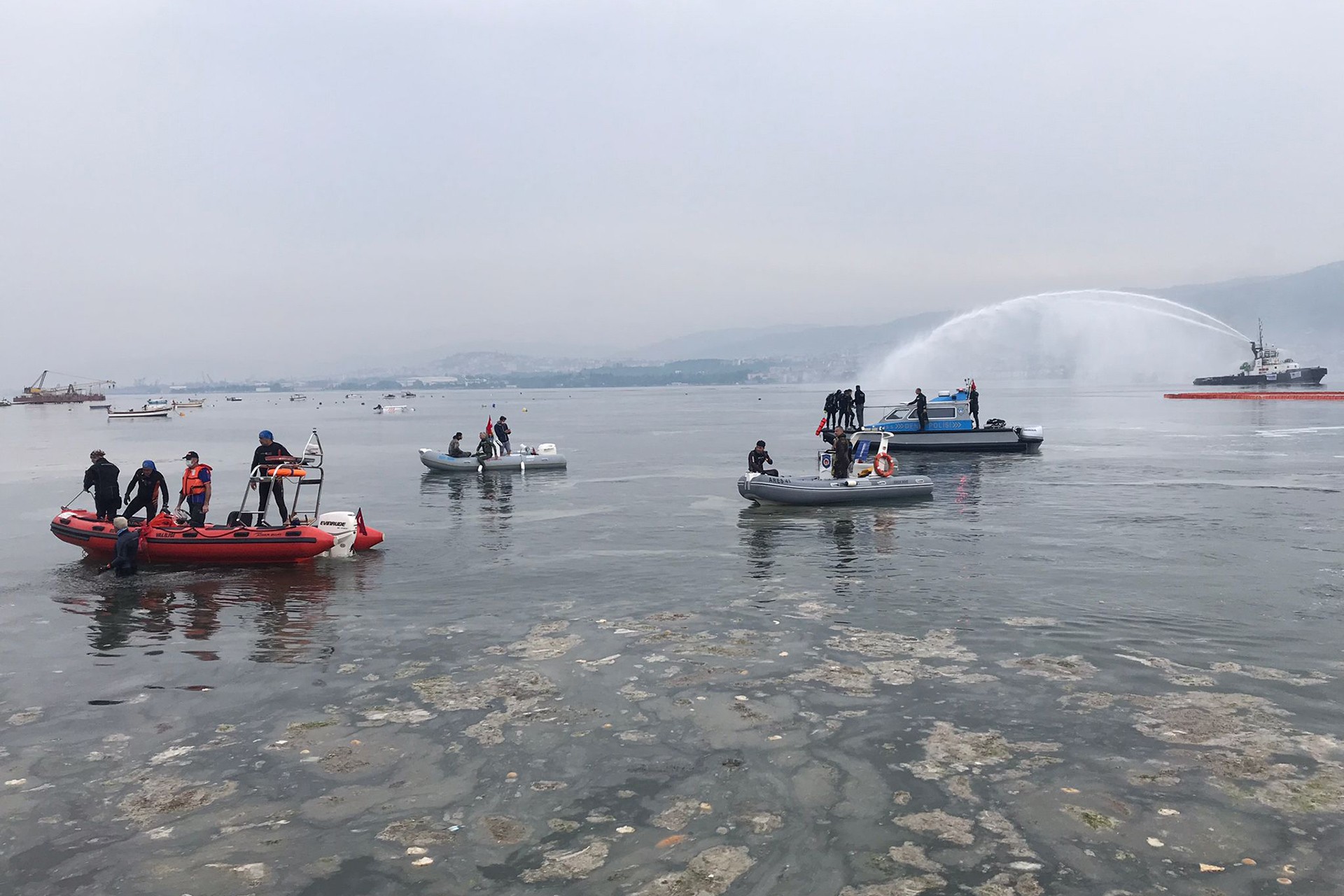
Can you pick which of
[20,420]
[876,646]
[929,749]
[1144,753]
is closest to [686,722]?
[929,749]

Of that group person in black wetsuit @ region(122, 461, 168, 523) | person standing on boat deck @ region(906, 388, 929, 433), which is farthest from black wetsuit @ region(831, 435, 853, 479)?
person in black wetsuit @ region(122, 461, 168, 523)

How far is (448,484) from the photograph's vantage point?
119ft

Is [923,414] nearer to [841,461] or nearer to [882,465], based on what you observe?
[882,465]

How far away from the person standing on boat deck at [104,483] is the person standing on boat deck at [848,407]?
33.8m

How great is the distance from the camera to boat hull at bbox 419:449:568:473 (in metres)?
39.6

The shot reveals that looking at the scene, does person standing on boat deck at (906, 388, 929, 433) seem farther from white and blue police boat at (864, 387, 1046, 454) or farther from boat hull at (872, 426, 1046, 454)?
boat hull at (872, 426, 1046, 454)

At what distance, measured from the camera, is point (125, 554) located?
1908 centimetres

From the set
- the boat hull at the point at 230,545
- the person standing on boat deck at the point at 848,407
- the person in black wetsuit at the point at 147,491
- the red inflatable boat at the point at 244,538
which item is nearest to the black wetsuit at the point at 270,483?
the red inflatable boat at the point at 244,538

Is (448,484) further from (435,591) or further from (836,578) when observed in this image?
(836,578)

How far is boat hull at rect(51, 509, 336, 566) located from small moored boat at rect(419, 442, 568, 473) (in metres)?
19.7

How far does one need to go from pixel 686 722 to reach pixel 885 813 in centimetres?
283

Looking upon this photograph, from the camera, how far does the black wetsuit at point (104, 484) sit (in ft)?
66.2

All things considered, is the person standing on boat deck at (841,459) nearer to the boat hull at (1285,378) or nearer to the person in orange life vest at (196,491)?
the person in orange life vest at (196,491)

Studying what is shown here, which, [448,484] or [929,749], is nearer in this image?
[929,749]
